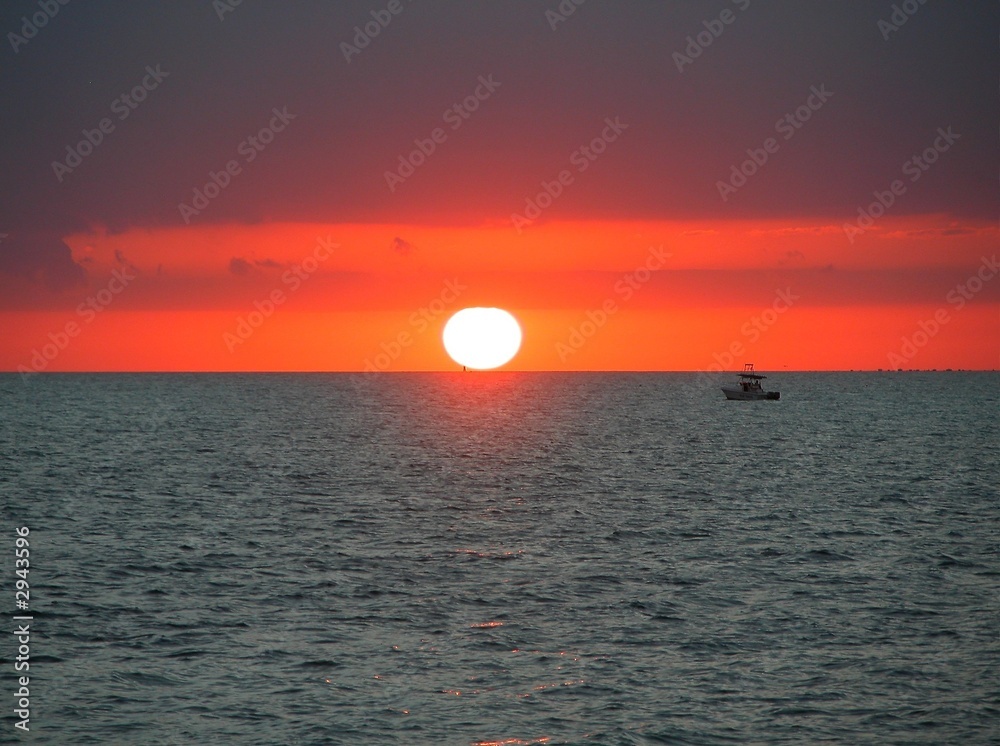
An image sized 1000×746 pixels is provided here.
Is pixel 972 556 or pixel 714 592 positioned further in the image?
pixel 972 556

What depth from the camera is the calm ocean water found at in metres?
25.7

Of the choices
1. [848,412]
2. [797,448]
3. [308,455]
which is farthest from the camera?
[848,412]

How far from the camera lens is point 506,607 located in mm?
35531

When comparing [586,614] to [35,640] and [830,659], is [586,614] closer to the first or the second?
[830,659]

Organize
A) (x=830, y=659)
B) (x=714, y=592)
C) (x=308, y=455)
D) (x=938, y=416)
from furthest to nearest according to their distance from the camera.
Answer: (x=938, y=416) < (x=308, y=455) < (x=714, y=592) < (x=830, y=659)

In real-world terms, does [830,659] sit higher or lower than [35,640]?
lower

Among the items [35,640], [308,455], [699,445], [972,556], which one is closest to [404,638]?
[35,640]

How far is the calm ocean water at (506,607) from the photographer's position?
25688mm

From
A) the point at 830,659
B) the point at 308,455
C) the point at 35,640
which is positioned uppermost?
the point at 308,455

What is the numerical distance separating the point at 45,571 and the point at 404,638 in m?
16.9

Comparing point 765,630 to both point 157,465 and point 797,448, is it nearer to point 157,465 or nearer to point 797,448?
point 157,465

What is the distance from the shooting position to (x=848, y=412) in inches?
7608

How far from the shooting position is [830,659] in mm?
30234

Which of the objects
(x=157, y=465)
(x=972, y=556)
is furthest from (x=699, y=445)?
(x=972, y=556)
